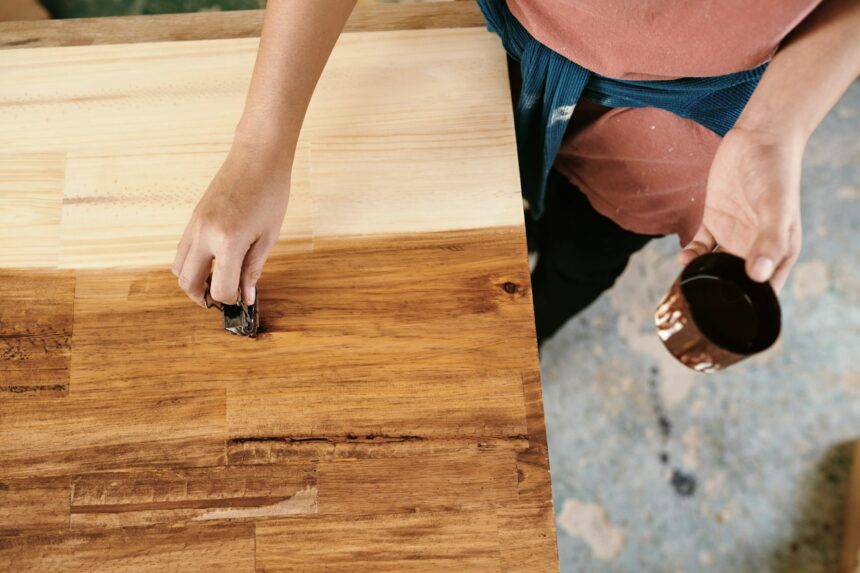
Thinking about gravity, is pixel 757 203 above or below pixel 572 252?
above

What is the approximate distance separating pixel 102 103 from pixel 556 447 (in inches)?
50.1

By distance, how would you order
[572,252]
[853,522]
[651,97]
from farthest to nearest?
1. [853,522]
2. [572,252]
3. [651,97]

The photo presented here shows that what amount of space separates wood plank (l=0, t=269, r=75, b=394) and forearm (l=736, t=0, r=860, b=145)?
891 mm

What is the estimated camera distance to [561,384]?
1715mm

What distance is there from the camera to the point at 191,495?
2.56 feet

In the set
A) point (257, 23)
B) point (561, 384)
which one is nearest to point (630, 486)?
point (561, 384)

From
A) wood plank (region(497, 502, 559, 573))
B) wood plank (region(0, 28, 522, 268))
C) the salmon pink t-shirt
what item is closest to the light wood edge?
the salmon pink t-shirt

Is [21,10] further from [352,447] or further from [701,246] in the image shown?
[701,246]

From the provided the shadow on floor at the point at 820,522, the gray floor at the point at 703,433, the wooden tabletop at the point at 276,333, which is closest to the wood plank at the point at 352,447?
the wooden tabletop at the point at 276,333

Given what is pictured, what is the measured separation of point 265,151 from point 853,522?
5.35 ft

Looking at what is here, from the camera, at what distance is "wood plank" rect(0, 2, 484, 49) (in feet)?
3.06

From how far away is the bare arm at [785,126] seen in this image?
0.80 m

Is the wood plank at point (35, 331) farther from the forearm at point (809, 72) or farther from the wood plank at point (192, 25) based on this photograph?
the forearm at point (809, 72)

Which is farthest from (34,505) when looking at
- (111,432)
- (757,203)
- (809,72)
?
(809,72)
